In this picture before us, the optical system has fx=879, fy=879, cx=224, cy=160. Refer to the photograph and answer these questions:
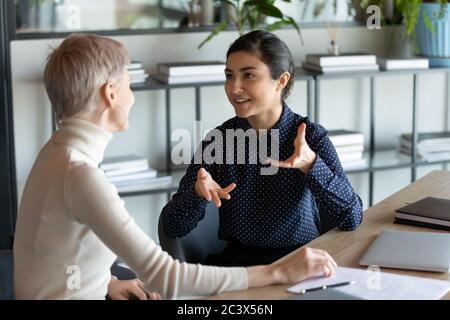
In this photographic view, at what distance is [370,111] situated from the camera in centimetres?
466

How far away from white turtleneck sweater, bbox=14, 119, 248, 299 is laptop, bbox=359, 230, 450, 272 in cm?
50

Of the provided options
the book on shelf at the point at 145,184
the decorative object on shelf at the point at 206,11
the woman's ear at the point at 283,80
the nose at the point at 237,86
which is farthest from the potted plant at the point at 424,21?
the nose at the point at 237,86

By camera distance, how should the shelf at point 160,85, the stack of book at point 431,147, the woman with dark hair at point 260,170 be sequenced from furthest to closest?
the stack of book at point 431,147
the shelf at point 160,85
the woman with dark hair at point 260,170

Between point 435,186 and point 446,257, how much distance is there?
78 cm

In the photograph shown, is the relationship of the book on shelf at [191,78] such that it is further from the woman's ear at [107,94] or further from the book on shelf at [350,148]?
the woman's ear at [107,94]

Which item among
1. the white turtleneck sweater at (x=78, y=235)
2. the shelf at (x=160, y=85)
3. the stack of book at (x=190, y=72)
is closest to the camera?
the white turtleneck sweater at (x=78, y=235)

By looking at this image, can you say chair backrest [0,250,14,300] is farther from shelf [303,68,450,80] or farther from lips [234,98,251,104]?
shelf [303,68,450,80]

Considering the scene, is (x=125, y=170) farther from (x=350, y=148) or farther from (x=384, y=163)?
(x=384, y=163)

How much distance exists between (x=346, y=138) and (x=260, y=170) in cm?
172

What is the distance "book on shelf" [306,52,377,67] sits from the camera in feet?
13.7

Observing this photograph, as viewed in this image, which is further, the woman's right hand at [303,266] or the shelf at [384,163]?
the shelf at [384,163]

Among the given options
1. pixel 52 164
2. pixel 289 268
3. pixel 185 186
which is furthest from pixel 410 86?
pixel 52 164

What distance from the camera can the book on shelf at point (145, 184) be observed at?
12.7ft

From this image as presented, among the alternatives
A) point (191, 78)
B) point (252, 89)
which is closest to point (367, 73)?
point (191, 78)
